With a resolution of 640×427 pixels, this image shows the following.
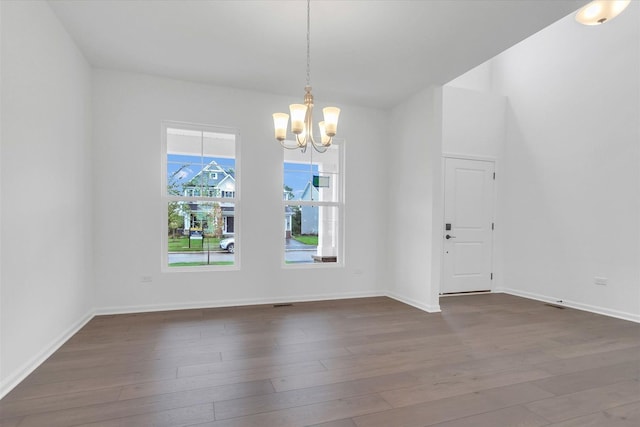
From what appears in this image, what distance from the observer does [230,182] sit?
14.2ft

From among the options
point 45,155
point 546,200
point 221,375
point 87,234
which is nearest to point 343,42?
point 45,155

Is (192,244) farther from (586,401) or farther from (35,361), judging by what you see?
(586,401)

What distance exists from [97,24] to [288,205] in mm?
2747

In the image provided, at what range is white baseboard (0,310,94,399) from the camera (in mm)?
2101

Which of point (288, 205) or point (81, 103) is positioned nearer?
point (81, 103)

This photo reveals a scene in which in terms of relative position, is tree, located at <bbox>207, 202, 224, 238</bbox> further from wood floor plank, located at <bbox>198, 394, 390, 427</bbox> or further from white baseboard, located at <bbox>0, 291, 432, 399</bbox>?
wood floor plank, located at <bbox>198, 394, 390, 427</bbox>

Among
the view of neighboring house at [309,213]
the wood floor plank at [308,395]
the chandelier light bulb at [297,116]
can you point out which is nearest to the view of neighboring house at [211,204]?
the view of neighboring house at [309,213]

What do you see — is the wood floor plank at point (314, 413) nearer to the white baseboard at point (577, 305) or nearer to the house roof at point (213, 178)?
the house roof at point (213, 178)

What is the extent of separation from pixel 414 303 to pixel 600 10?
145 inches

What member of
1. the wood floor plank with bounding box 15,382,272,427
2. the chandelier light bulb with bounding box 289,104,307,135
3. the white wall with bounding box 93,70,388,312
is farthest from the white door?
the wood floor plank with bounding box 15,382,272,427

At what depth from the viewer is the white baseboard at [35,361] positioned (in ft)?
6.89

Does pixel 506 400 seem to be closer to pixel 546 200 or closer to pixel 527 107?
pixel 546 200

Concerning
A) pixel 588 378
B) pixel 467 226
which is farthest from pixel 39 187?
pixel 467 226

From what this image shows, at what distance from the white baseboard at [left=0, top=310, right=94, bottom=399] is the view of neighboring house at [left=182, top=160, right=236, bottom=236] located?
1.53 metres
